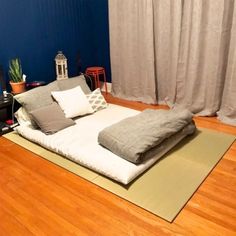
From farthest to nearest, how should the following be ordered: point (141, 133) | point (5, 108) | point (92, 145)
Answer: point (5, 108), point (92, 145), point (141, 133)

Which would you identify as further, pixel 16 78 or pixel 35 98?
pixel 16 78

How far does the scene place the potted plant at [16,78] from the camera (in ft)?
10.7

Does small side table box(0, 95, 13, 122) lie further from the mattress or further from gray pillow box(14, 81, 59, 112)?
the mattress

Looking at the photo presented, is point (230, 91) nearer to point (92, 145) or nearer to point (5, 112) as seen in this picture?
point (92, 145)

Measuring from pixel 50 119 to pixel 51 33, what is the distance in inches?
65.4

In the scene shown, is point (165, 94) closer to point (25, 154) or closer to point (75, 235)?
point (25, 154)

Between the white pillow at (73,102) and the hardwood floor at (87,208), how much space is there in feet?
2.69

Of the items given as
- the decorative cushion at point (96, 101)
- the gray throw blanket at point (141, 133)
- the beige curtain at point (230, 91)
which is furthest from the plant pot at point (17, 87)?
the beige curtain at point (230, 91)

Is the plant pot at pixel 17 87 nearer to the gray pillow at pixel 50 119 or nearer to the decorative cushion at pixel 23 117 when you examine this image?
the decorative cushion at pixel 23 117

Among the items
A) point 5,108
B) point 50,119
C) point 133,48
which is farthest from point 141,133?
point 133,48

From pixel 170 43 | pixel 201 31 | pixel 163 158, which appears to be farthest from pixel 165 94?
pixel 163 158

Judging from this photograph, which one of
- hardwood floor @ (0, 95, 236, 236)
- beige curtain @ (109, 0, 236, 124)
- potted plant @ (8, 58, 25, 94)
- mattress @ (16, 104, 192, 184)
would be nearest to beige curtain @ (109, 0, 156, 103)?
beige curtain @ (109, 0, 236, 124)

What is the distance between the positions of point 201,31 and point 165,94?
3.23 ft

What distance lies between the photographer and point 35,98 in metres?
2.88
